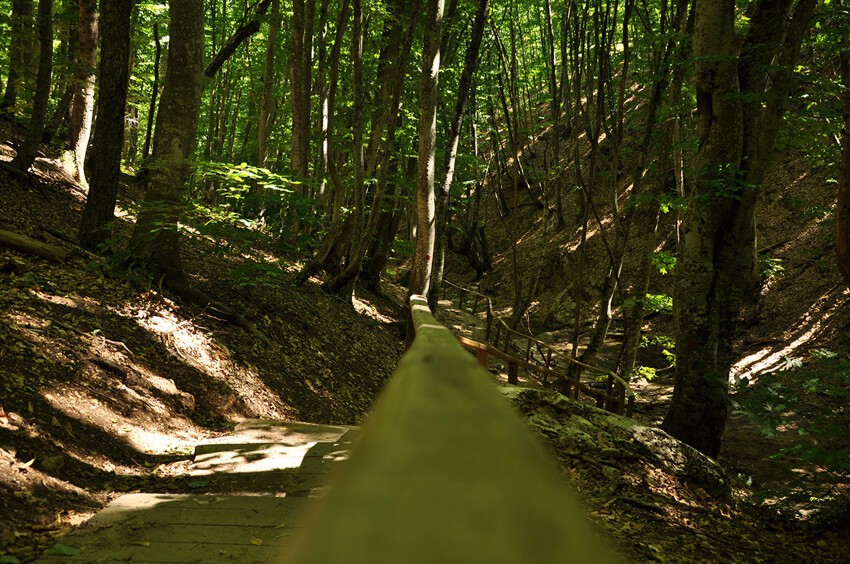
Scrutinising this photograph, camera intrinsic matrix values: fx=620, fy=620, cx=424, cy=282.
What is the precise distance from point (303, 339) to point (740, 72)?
7.62 meters

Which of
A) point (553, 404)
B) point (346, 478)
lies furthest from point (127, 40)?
point (346, 478)

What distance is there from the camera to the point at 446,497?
1.92 ft

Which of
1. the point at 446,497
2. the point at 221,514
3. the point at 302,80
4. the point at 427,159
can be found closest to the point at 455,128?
the point at 427,159

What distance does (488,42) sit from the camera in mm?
21328

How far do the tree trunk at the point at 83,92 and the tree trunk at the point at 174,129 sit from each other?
10.8 ft

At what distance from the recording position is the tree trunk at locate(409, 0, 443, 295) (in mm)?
9242

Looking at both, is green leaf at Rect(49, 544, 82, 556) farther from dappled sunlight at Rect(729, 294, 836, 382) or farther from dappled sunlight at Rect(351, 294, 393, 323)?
dappled sunlight at Rect(729, 294, 836, 382)

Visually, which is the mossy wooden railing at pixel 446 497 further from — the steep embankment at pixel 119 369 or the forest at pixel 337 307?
the steep embankment at pixel 119 369

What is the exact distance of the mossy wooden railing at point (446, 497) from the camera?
558 millimetres

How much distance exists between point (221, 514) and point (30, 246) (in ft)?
16.8

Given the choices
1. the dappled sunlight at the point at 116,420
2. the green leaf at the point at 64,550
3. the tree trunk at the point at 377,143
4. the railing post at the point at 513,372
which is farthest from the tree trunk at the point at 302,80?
the green leaf at the point at 64,550

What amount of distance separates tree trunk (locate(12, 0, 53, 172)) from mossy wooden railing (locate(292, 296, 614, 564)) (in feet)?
36.2

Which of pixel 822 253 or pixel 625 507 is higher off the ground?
pixel 822 253

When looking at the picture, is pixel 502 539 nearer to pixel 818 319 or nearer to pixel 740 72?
pixel 740 72
